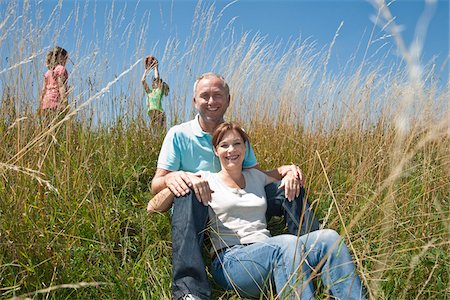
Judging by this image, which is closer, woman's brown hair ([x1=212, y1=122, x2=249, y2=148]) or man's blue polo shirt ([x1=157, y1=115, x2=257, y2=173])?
woman's brown hair ([x1=212, y1=122, x2=249, y2=148])

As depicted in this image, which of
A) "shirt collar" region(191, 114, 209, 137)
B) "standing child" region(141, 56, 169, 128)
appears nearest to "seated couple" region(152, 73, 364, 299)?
"shirt collar" region(191, 114, 209, 137)

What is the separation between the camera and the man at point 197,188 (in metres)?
1.94

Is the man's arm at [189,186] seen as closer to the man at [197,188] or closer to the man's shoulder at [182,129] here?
the man at [197,188]

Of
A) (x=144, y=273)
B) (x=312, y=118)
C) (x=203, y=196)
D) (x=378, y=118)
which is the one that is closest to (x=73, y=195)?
(x=144, y=273)

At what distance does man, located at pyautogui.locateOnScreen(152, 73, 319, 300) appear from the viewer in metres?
1.94

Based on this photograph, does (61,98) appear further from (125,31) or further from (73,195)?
(125,31)

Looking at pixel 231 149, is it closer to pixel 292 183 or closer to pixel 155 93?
pixel 292 183

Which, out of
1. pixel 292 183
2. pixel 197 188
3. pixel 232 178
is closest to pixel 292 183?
pixel 292 183

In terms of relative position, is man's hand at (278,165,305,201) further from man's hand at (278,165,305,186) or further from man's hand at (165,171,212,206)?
man's hand at (165,171,212,206)

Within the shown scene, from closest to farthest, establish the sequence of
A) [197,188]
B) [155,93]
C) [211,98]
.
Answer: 1. [197,188]
2. [211,98]
3. [155,93]

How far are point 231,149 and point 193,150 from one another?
0.32m

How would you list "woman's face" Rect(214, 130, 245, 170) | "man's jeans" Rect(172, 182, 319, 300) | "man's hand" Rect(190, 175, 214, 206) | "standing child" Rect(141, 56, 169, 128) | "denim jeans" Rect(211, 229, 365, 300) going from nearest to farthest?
"denim jeans" Rect(211, 229, 365, 300) < "man's jeans" Rect(172, 182, 319, 300) < "man's hand" Rect(190, 175, 214, 206) < "woman's face" Rect(214, 130, 245, 170) < "standing child" Rect(141, 56, 169, 128)

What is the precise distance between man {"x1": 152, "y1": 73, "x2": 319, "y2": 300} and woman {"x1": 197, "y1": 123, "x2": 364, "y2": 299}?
0.09 meters

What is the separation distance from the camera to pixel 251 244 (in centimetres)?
206
